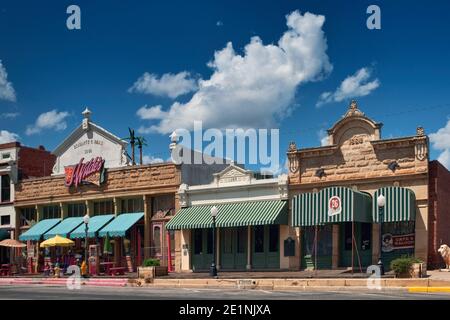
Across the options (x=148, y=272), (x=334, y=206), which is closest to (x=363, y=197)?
(x=334, y=206)

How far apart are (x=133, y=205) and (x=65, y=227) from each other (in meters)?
5.35

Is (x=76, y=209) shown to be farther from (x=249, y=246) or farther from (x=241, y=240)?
(x=249, y=246)

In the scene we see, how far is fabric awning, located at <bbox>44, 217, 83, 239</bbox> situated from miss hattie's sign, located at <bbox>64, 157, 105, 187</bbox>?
2.40m

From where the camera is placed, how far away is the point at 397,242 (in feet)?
114

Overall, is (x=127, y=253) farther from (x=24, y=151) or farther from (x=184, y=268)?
(x=24, y=151)

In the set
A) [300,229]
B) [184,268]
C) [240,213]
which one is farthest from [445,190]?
[184,268]

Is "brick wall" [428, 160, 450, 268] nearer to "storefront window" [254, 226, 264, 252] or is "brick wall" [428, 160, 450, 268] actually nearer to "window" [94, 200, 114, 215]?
"storefront window" [254, 226, 264, 252]

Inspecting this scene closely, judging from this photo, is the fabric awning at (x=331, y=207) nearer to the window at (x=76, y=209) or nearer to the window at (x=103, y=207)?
the window at (x=103, y=207)

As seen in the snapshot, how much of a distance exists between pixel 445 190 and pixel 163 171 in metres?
17.3

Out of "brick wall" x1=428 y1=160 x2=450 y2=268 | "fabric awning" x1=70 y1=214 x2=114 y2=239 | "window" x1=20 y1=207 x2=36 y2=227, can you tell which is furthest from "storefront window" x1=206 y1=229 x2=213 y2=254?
"window" x1=20 y1=207 x2=36 y2=227

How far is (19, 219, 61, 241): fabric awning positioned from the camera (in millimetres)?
50000
